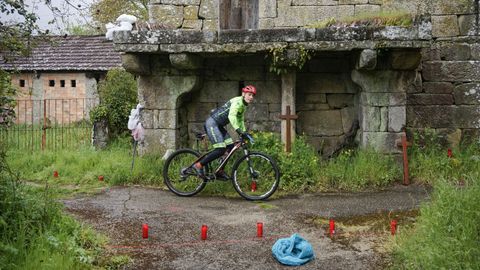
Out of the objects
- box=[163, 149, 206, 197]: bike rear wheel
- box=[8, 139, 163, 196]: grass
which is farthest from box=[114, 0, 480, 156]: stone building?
box=[163, 149, 206, 197]: bike rear wheel

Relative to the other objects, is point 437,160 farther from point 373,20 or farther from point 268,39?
point 268,39

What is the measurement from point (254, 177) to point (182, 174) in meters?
1.10

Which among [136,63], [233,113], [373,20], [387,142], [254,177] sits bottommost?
[254,177]

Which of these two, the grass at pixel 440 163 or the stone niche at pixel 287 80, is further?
the grass at pixel 440 163

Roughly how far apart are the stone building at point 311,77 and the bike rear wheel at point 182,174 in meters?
0.75

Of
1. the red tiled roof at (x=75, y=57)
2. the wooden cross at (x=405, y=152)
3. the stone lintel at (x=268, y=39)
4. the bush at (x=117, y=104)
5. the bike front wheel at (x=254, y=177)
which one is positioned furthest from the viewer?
the red tiled roof at (x=75, y=57)

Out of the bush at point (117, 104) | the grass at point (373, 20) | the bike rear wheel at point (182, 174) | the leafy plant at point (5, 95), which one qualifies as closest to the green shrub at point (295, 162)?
the bike rear wheel at point (182, 174)

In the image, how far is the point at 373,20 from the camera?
24.9 feet

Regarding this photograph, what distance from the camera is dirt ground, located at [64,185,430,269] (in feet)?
15.4

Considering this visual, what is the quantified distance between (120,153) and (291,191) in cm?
374

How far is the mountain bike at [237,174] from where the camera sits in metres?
7.14

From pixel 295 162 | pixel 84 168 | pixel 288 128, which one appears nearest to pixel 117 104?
pixel 84 168

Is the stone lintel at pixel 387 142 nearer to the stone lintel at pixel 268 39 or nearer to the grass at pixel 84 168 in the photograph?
the stone lintel at pixel 268 39

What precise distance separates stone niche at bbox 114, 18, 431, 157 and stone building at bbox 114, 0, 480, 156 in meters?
0.02
